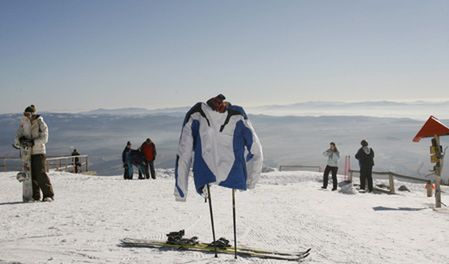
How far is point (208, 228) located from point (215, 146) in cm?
213

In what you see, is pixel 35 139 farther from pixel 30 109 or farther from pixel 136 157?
pixel 136 157

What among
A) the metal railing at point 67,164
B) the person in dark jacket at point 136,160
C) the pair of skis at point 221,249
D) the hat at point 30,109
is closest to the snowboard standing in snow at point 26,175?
the hat at point 30,109

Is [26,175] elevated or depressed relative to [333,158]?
elevated

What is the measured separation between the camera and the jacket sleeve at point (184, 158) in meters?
4.73

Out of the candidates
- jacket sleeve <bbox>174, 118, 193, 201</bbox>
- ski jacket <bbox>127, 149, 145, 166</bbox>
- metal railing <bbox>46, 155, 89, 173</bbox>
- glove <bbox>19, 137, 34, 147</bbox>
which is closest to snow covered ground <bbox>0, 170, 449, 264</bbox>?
jacket sleeve <bbox>174, 118, 193, 201</bbox>

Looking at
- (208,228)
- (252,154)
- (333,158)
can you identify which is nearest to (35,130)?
(208,228)

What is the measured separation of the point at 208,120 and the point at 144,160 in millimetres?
15185

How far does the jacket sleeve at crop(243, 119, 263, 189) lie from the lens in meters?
4.75

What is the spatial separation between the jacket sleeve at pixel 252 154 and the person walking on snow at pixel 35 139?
19.3 feet

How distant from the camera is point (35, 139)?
8.99 m

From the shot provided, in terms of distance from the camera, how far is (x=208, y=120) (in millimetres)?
4727

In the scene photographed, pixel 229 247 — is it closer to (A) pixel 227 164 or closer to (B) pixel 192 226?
(A) pixel 227 164

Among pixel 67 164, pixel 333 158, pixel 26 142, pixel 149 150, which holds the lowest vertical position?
Answer: pixel 67 164

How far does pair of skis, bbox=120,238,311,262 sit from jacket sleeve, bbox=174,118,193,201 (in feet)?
2.08
